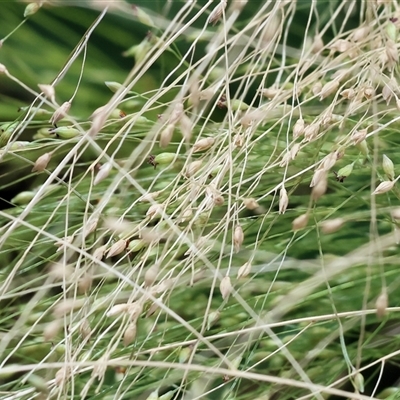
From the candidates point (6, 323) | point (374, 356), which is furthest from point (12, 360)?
point (374, 356)

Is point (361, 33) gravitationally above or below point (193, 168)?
above

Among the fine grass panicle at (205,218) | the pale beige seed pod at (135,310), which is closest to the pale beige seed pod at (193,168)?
the fine grass panicle at (205,218)

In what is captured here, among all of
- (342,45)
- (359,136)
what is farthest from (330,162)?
(342,45)

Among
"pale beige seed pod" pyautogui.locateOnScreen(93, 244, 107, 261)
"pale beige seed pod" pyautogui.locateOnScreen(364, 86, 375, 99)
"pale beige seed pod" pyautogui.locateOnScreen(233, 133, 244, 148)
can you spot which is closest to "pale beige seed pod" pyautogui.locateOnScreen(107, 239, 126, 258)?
"pale beige seed pod" pyautogui.locateOnScreen(93, 244, 107, 261)

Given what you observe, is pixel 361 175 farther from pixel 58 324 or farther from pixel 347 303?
pixel 58 324

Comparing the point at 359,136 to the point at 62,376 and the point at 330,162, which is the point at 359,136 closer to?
the point at 330,162

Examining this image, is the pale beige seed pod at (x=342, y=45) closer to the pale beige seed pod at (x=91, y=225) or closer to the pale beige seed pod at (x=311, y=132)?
the pale beige seed pod at (x=311, y=132)

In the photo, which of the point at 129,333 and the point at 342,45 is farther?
the point at 342,45

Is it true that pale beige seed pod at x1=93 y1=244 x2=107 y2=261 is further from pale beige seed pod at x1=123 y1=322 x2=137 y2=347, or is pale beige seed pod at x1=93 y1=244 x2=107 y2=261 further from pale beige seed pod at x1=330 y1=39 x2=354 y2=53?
pale beige seed pod at x1=330 y1=39 x2=354 y2=53
